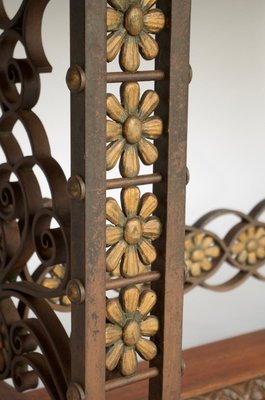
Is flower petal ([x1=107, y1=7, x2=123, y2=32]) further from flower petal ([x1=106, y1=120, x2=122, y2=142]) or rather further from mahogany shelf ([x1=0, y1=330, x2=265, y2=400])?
mahogany shelf ([x1=0, y1=330, x2=265, y2=400])

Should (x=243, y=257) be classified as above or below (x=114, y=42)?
below

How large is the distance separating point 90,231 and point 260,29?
1.01 meters

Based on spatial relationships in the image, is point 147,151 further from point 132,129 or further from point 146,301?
point 146,301

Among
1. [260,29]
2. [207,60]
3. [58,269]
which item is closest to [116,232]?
[58,269]

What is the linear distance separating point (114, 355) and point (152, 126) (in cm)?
25

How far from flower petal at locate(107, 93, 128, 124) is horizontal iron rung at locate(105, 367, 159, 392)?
277 mm

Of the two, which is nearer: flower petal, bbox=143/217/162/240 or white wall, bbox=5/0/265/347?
flower petal, bbox=143/217/162/240

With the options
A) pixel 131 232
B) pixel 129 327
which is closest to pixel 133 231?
pixel 131 232

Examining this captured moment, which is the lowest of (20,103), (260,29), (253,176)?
(253,176)

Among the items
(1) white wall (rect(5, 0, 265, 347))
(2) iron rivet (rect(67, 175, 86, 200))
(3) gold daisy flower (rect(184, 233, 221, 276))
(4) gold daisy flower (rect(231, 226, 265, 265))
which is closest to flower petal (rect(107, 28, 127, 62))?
(2) iron rivet (rect(67, 175, 86, 200))

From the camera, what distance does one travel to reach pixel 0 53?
1.08 metres

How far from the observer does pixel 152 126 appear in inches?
36.1

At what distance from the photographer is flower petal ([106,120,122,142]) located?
881mm

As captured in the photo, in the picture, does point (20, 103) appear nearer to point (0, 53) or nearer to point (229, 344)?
point (0, 53)
